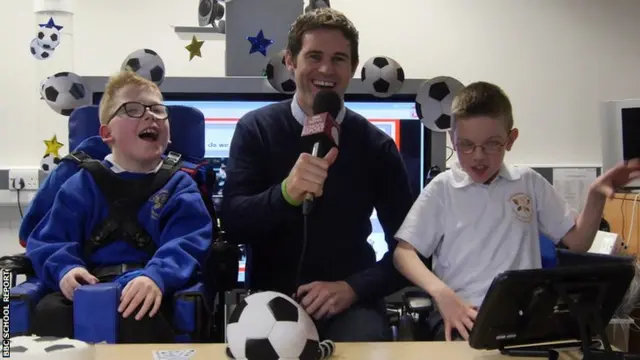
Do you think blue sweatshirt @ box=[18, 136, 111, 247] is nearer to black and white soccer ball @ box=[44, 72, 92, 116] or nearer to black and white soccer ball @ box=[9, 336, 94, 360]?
black and white soccer ball @ box=[44, 72, 92, 116]

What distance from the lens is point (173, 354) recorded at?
4.21 ft

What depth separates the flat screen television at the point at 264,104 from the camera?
2.56 m

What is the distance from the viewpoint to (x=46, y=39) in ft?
9.61

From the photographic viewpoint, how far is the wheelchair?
1.48 metres

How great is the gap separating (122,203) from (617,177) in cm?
135

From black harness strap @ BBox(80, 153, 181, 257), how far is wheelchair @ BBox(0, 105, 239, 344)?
0.15 meters

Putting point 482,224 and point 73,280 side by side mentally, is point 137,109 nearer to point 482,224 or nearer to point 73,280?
point 73,280

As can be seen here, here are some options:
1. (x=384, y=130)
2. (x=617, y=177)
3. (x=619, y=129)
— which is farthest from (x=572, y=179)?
(x=617, y=177)

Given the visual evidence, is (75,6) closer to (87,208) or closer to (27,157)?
(27,157)

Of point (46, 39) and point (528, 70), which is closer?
point (46, 39)

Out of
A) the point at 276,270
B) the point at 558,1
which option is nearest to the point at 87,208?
the point at 276,270

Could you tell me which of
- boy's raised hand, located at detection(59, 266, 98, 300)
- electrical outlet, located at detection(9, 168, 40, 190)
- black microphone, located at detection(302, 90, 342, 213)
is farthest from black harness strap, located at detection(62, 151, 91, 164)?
electrical outlet, located at detection(9, 168, 40, 190)

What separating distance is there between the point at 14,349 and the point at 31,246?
82 centimetres

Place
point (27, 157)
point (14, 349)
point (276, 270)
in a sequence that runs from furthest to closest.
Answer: point (27, 157), point (276, 270), point (14, 349)
